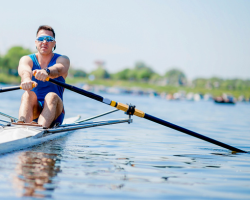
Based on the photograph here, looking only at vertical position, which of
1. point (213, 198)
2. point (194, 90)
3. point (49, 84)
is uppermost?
point (194, 90)

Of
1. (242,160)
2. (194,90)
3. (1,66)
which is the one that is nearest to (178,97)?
(194,90)

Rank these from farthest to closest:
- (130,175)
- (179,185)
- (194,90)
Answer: (194,90), (130,175), (179,185)

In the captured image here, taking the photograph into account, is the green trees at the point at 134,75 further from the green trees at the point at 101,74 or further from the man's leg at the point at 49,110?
the man's leg at the point at 49,110

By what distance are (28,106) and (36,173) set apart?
2.04m

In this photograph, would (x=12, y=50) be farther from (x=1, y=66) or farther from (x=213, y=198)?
(x=213, y=198)

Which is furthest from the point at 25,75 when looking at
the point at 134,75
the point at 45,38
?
the point at 134,75

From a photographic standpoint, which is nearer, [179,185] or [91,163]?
[179,185]

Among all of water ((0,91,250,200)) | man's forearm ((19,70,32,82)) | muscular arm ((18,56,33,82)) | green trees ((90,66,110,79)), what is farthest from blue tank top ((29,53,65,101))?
green trees ((90,66,110,79))

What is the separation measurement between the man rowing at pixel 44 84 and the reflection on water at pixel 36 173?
0.79 meters

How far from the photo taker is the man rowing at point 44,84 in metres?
6.64

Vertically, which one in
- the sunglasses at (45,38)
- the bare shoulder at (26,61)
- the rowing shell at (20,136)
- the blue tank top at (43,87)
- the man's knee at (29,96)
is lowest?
the rowing shell at (20,136)

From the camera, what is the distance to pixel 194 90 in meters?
133

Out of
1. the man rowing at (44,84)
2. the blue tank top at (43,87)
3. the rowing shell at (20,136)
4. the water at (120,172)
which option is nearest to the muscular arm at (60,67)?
the man rowing at (44,84)

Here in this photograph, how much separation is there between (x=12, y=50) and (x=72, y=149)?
123910 mm
